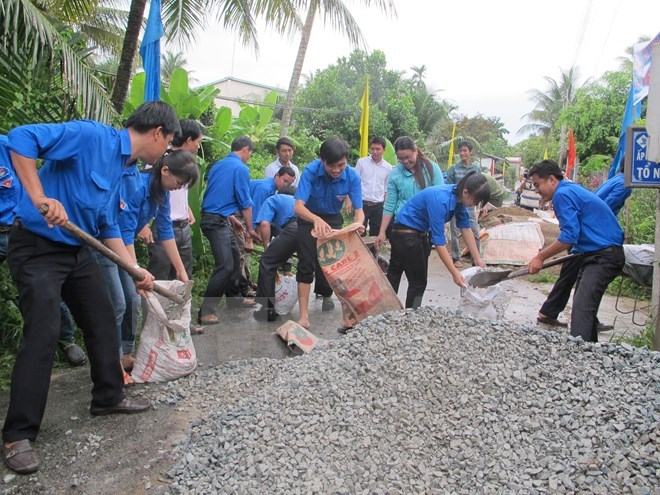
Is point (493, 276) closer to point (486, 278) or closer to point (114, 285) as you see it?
point (486, 278)

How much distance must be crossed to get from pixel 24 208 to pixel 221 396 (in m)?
1.56

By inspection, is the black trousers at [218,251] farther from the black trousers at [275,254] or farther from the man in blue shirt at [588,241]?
the man in blue shirt at [588,241]

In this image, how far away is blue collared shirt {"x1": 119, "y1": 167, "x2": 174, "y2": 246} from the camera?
147 inches

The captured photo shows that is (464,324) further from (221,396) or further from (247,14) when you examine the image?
(247,14)

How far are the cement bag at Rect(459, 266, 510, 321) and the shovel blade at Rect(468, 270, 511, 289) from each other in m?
0.23

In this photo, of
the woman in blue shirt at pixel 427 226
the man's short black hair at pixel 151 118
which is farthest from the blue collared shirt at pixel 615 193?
the man's short black hair at pixel 151 118

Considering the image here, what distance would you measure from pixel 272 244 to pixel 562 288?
274cm

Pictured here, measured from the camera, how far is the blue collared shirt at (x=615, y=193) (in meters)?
5.16

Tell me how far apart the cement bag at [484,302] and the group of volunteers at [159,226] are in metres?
0.12

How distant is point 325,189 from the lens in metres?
4.92

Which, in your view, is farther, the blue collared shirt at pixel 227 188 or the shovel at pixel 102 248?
the blue collared shirt at pixel 227 188

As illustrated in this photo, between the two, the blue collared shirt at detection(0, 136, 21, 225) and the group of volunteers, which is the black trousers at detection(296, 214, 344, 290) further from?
the blue collared shirt at detection(0, 136, 21, 225)

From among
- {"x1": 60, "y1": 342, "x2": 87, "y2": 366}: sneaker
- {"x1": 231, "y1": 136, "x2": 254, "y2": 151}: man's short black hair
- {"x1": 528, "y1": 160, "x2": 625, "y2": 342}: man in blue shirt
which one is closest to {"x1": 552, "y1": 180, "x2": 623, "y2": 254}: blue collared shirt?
{"x1": 528, "y1": 160, "x2": 625, "y2": 342}: man in blue shirt

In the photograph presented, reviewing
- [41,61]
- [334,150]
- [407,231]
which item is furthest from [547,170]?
[41,61]
